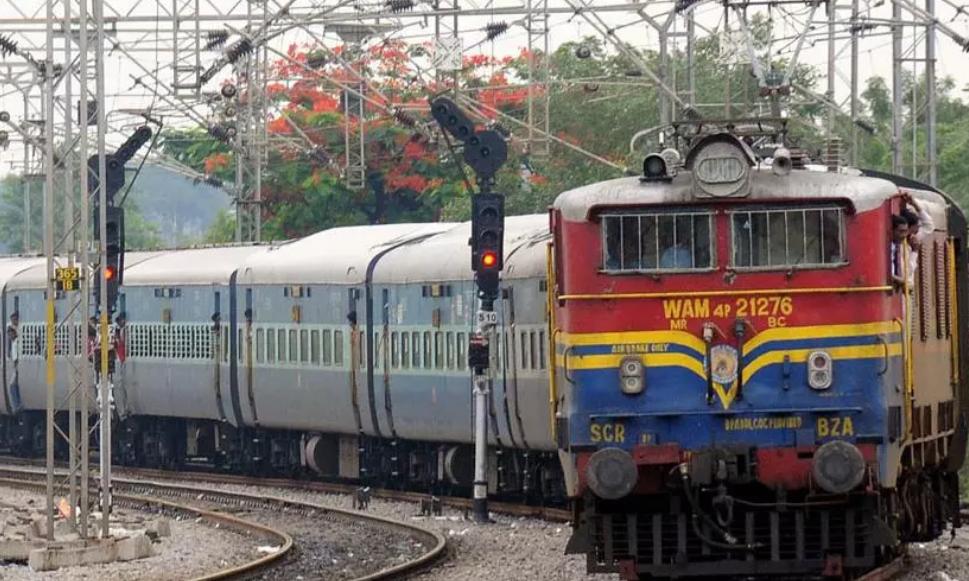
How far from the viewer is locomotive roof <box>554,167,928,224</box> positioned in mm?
14914

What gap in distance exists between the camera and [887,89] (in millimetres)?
53906

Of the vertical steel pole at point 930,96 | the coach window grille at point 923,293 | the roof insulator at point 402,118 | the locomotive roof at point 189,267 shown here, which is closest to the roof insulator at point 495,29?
the roof insulator at point 402,118

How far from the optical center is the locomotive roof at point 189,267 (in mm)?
32812

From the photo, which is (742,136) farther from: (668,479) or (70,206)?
(70,206)

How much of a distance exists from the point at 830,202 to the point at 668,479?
6.48 feet

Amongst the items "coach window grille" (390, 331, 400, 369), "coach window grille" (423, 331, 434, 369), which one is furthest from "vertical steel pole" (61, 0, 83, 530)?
"coach window grille" (390, 331, 400, 369)

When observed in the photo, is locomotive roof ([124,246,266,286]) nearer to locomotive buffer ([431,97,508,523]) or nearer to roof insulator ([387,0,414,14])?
roof insulator ([387,0,414,14])

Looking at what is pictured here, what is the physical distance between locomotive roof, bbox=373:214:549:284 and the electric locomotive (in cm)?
787

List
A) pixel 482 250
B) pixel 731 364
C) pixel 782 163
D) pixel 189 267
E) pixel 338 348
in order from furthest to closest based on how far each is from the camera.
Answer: pixel 189 267 → pixel 338 348 → pixel 482 250 → pixel 782 163 → pixel 731 364

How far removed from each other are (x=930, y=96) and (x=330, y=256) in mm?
7449

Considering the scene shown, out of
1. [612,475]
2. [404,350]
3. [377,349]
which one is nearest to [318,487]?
[377,349]

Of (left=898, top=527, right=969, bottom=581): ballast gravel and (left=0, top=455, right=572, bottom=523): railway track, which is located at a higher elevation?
(left=898, top=527, right=969, bottom=581): ballast gravel

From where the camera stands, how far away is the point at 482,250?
75.5ft

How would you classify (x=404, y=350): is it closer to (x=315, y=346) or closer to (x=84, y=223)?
(x=315, y=346)
